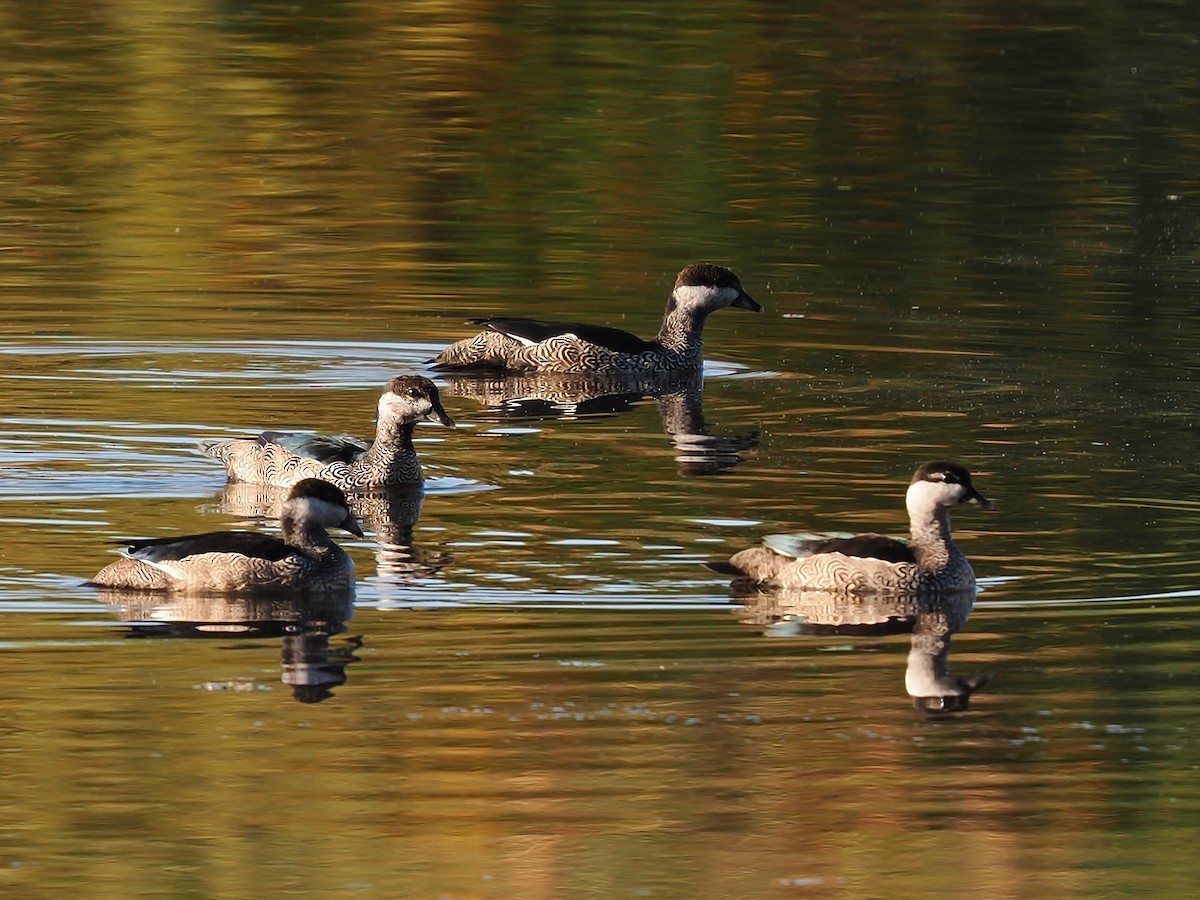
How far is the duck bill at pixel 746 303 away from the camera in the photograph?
20375 millimetres

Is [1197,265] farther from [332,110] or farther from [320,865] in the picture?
[320,865]

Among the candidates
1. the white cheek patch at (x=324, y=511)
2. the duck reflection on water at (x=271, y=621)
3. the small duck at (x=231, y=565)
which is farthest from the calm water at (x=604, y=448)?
the white cheek patch at (x=324, y=511)

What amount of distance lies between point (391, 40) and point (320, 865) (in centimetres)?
2741

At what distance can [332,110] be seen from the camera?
1198 inches

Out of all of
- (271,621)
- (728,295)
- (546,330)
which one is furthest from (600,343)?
(271,621)

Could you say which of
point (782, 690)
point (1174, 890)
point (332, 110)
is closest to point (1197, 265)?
point (332, 110)

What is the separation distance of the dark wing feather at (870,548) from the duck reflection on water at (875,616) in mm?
184

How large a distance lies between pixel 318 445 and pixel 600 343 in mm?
4212

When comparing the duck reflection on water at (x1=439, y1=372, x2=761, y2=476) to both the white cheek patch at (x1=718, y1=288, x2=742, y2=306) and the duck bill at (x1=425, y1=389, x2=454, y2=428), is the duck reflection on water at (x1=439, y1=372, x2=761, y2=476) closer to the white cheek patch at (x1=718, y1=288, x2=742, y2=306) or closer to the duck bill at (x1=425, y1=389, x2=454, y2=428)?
the white cheek patch at (x1=718, y1=288, x2=742, y2=306)

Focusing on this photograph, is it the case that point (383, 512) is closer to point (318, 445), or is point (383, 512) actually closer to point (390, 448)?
point (390, 448)

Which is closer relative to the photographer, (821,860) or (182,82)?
(821,860)

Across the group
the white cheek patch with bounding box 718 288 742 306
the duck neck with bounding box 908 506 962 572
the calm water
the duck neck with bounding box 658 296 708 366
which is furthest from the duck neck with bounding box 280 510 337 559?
the white cheek patch with bounding box 718 288 742 306

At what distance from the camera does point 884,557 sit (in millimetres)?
12570

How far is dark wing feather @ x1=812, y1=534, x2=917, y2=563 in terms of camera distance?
12539mm
